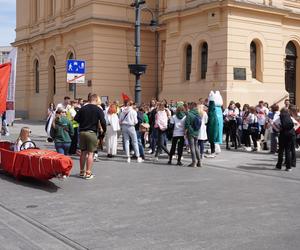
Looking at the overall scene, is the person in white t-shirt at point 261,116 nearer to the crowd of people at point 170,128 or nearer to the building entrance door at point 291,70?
the crowd of people at point 170,128

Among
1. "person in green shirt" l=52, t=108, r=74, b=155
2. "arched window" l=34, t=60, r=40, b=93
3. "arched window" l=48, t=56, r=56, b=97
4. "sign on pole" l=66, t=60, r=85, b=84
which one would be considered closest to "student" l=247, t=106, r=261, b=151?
"sign on pole" l=66, t=60, r=85, b=84

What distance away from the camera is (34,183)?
36.2 feet

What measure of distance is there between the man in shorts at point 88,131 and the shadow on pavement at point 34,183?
0.98m

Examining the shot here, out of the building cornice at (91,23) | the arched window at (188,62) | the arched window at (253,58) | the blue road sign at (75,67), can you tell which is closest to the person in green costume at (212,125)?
the blue road sign at (75,67)

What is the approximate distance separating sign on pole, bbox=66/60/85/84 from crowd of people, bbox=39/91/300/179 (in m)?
2.49

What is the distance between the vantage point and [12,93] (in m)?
13.4

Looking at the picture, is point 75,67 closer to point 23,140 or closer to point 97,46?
point 23,140

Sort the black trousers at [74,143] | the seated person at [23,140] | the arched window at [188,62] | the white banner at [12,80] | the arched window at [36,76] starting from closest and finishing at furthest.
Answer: the seated person at [23,140] < the white banner at [12,80] < the black trousers at [74,143] < the arched window at [188,62] < the arched window at [36,76]

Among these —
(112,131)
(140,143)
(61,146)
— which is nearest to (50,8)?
(112,131)

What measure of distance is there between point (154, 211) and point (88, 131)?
378 centimetres

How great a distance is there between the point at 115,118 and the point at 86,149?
4.74m

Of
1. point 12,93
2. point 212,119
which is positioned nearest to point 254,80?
point 212,119

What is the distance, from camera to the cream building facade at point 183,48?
25.0 meters

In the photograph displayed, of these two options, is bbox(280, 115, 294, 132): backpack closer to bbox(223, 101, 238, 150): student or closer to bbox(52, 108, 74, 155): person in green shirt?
bbox(223, 101, 238, 150): student
